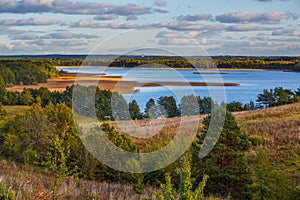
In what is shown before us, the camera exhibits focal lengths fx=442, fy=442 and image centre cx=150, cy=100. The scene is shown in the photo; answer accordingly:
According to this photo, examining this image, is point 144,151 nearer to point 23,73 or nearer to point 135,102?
point 135,102

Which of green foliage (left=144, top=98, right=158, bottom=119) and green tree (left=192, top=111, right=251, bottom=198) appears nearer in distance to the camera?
green tree (left=192, top=111, right=251, bottom=198)

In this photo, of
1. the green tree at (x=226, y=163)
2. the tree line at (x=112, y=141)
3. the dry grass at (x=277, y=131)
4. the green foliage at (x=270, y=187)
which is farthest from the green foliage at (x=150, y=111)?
the green foliage at (x=270, y=187)

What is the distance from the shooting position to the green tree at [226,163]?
12.4 metres

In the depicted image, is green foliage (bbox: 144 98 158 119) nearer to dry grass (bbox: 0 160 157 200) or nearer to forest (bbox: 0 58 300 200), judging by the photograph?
forest (bbox: 0 58 300 200)

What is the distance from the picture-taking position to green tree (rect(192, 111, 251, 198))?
1238 centimetres

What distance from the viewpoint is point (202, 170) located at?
40.8 ft

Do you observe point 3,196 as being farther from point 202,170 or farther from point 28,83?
point 28,83

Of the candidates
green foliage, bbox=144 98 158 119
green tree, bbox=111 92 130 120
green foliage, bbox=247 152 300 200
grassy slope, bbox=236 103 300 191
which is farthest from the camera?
green foliage, bbox=144 98 158 119

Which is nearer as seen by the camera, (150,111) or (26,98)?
(150,111)

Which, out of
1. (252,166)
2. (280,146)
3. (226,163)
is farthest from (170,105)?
(226,163)

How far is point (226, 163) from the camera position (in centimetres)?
1277

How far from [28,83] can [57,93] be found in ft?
108

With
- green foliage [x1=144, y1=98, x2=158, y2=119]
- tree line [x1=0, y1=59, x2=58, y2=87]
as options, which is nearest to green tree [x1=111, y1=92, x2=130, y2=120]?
green foliage [x1=144, y1=98, x2=158, y2=119]

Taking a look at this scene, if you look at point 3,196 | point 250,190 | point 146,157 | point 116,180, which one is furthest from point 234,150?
point 3,196
